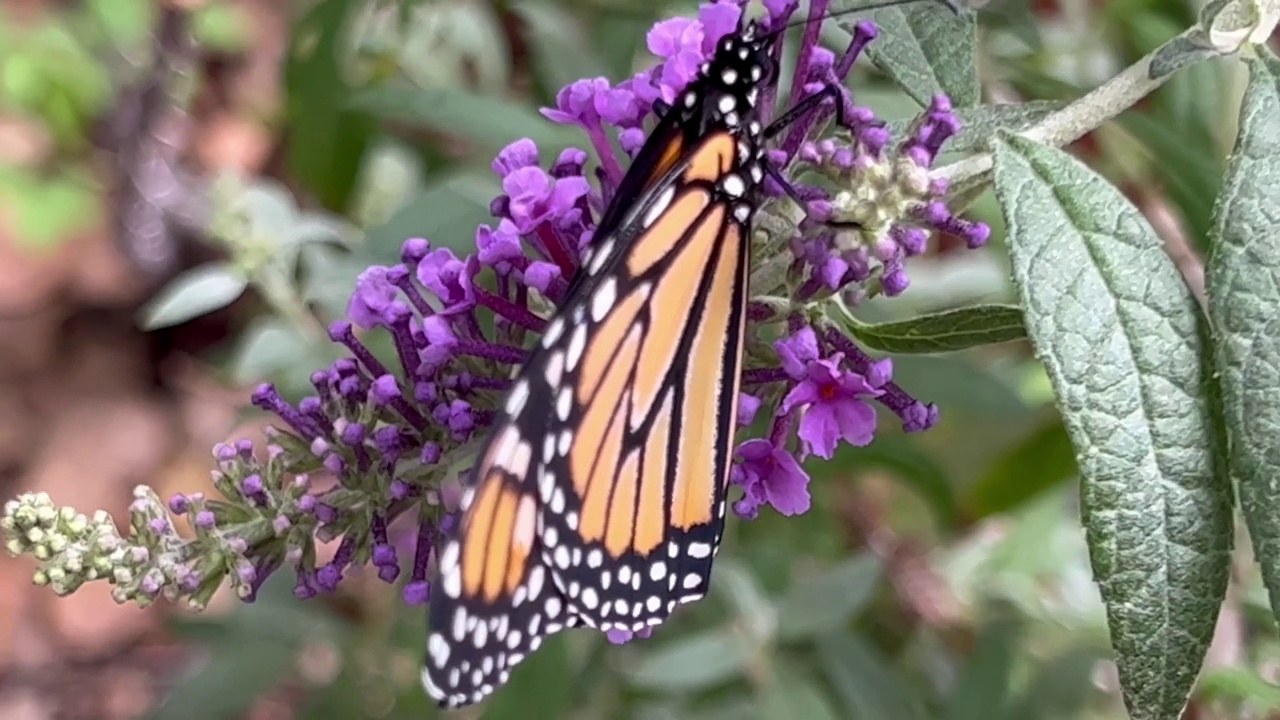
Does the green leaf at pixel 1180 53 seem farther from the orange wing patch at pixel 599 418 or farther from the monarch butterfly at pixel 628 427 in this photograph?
the orange wing patch at pixel 599 418

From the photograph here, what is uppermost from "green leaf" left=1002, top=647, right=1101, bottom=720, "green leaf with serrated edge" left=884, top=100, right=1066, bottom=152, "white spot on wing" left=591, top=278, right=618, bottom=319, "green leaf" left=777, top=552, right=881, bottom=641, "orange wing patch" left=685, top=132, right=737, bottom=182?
"green leaf with serrated edge" left=884, top=100, right=1066, bottom=152

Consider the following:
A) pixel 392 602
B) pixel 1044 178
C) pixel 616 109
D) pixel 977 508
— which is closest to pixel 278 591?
pixel 392 602

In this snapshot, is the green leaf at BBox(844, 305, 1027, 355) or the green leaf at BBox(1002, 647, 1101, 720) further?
the green leaf at BBox(1002, 647, 1101, 720)

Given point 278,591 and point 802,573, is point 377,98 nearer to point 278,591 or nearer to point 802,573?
point 278,591

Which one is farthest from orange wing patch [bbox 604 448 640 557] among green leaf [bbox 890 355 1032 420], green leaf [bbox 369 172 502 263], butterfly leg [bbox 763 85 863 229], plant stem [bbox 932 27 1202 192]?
green leaf [bbox 890 355 1032 420]

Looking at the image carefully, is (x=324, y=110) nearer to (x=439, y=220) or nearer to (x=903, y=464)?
(x=439, y=220)

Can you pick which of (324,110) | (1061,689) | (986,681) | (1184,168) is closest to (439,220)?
(324,110)

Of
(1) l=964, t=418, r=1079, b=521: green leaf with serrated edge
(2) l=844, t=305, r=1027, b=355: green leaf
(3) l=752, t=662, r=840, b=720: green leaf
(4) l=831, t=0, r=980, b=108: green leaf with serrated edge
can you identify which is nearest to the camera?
(2) l=844, t=305, r=1027, b=355: green leaf

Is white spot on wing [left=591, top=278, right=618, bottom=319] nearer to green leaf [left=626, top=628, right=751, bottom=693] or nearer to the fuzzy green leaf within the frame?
the fuzzy green leaf
